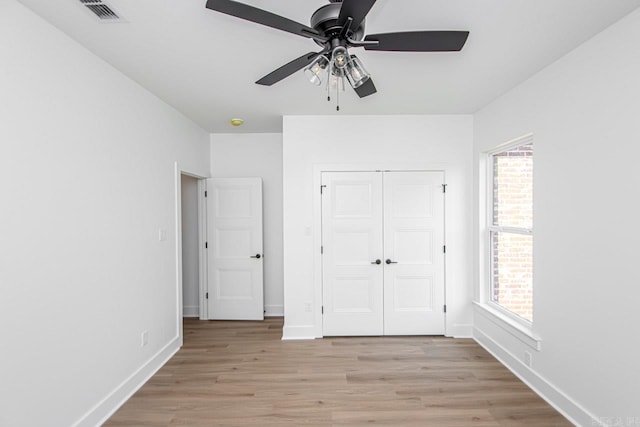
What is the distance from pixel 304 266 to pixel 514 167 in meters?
2.42

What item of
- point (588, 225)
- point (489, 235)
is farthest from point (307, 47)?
point (489, 235)

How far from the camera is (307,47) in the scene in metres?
2.24

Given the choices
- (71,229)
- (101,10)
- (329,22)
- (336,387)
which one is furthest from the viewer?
→ (336,387)

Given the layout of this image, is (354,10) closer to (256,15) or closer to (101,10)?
(256,15)

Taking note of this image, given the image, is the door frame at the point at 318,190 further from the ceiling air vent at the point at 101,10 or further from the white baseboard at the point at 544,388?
the ceiling air vent at the point at 101,10

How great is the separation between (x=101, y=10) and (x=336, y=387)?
3.05 metres

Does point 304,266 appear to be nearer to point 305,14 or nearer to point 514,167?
point 514,167

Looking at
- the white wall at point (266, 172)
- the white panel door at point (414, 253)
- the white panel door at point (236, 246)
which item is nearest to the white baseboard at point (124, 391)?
the white panel door at point (236, 246)

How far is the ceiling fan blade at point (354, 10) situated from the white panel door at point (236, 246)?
10.6 feet

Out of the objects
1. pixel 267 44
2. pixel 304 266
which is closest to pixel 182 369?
pixel 304 266

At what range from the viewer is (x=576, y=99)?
2297mm

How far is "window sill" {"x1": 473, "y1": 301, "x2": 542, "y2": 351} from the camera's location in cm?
271

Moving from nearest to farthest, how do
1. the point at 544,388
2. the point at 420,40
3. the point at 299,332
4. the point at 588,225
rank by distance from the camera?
1. the point at 420,40
2. the point at 588,225
3. the point at 544,388
4. the point at 299,332

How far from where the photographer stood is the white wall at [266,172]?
4.68 metres
